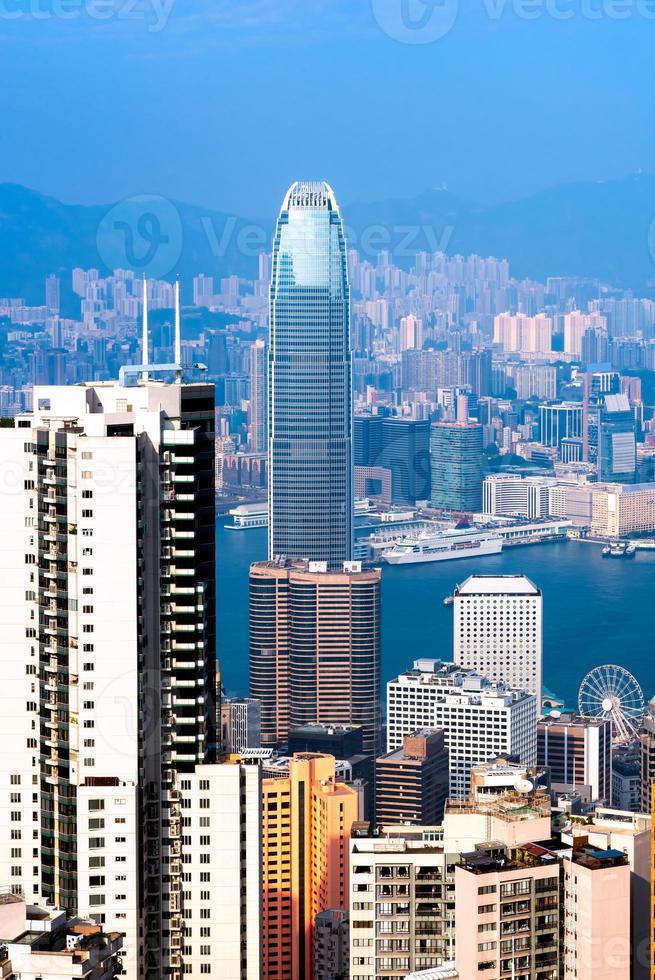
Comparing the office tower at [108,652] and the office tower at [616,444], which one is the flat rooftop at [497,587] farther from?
the office tower at [108,652]

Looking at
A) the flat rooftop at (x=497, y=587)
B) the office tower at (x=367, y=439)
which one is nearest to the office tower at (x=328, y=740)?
the flat rooftop at (x=497, y=587)

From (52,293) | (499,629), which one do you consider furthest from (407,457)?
(52,293)

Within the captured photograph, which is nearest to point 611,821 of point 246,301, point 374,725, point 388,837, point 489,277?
point 388,837

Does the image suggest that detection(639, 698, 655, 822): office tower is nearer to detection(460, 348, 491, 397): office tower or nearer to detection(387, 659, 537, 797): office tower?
detection(387, 659, 537, 797): office tower

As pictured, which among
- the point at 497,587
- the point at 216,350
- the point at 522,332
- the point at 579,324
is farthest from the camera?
the point at 579,324

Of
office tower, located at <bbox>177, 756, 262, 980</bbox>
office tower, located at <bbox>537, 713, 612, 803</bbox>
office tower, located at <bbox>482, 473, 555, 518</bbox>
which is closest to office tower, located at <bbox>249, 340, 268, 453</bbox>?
office tower, located at <bbox>482, 473, 555, 518</bbox>

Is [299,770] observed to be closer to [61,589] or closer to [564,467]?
[61,589]

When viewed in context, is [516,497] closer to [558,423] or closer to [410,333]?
[558,423]
